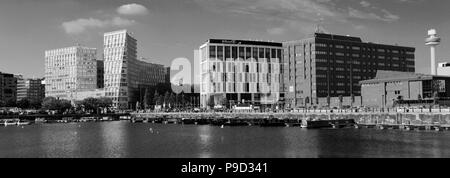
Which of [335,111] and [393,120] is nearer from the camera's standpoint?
[393,120]

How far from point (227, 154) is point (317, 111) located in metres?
113

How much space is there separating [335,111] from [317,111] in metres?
11.0

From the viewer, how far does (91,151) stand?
99875mm

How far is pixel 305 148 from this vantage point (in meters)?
96.1
